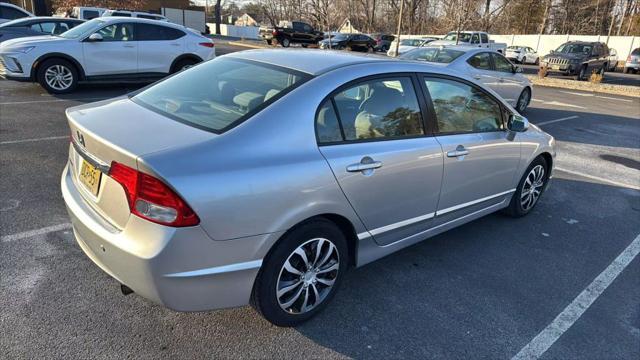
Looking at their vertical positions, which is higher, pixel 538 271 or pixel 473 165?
pixel 473 165

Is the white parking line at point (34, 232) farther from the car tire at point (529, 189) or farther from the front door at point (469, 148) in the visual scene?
the car tire at point (529, 189)

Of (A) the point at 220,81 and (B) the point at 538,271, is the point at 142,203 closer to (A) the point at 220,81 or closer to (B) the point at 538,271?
(A) the point at 220,81

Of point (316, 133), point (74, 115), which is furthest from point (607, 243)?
point (74, 115)

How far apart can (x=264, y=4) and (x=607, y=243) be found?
70.6m

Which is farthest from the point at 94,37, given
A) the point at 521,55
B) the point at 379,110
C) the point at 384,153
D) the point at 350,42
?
the point at 521,55

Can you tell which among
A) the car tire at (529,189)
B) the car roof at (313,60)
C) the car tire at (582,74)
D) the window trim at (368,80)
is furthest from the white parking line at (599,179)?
the car tire at (582,74)

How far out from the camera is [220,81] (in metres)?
3.06

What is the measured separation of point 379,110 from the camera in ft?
9.99

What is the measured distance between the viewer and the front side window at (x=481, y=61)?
9.41 meters

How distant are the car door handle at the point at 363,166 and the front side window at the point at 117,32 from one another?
8.78 meters

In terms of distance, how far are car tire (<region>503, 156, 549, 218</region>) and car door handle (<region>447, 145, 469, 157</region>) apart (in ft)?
4.26

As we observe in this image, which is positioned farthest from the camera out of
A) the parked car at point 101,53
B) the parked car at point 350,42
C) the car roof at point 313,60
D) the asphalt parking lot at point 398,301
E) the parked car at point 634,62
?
the parked car at point 350,42

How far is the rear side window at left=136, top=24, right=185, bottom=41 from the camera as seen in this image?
393 inches

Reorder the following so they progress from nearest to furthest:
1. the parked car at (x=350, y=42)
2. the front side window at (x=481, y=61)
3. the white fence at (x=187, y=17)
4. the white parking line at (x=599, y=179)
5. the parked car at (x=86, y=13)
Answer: the white parking line at (x=599, y=179) < the front side window at (x=481, y=61) < the parked car at (x=86, y=13) < the parked car at (x=350, y=42) < the white fence at (x=187, y=17)
